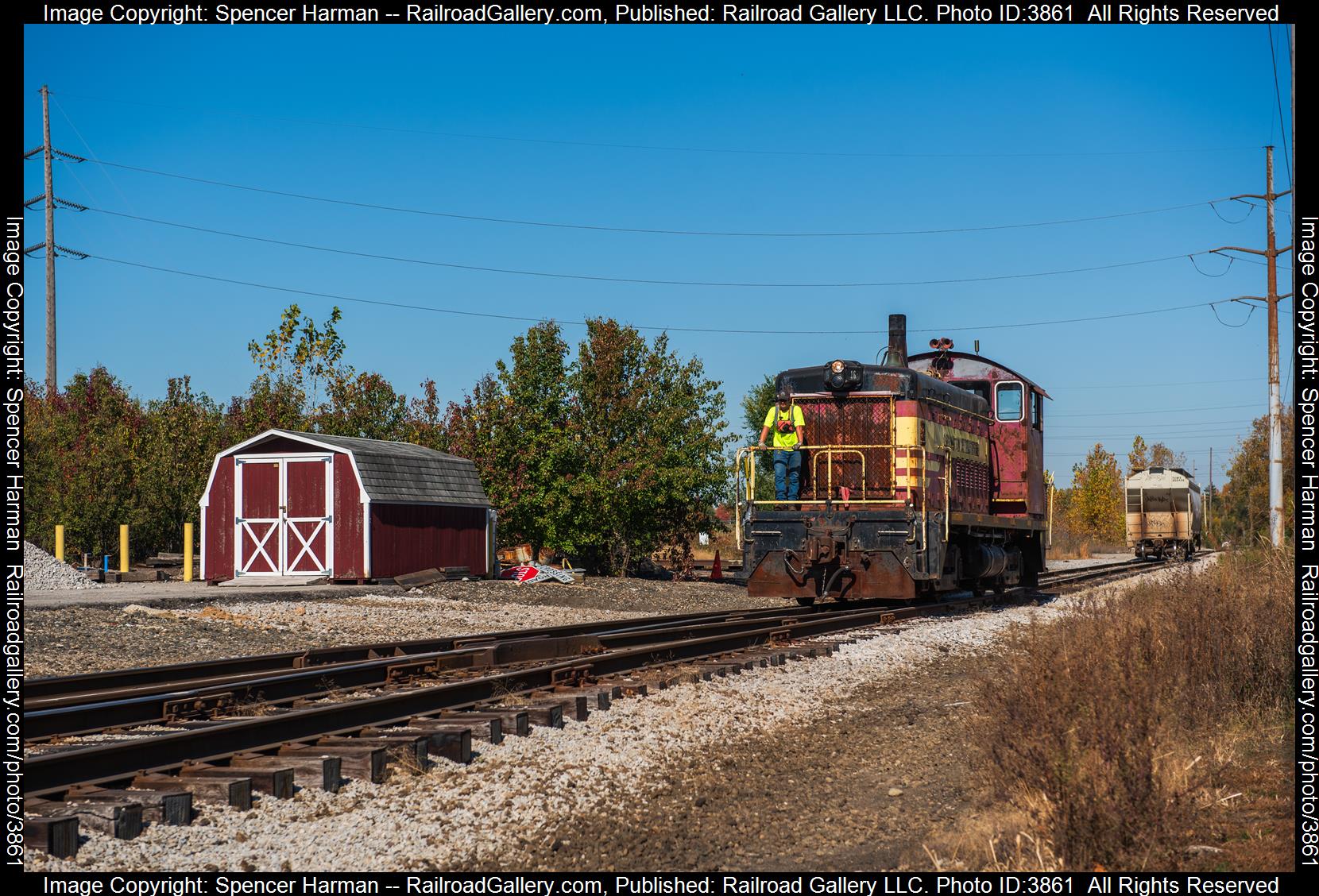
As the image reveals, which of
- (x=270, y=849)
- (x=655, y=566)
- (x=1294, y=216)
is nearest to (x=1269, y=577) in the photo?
(x=1294, y=216)

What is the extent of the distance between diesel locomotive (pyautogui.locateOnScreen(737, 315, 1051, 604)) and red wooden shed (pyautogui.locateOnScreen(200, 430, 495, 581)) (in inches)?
409

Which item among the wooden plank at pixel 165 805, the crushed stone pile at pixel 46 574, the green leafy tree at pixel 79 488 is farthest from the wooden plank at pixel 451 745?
the green leafy tree at pixel 79 488

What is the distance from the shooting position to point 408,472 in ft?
85.2

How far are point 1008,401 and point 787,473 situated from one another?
572 cm

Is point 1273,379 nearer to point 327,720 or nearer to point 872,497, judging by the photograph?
point 872,497

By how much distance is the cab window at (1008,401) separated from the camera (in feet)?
65.6

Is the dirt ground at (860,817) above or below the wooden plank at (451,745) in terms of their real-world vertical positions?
below

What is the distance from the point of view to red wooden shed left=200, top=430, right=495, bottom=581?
79.8 ft

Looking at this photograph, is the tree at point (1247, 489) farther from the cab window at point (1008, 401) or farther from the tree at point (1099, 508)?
the cab window at point (1008, 401)

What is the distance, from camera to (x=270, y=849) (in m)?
5.23

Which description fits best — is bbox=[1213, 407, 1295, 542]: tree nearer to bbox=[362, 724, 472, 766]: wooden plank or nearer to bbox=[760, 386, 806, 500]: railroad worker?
bbox=[760, 386, 806, 500]: railroad worker

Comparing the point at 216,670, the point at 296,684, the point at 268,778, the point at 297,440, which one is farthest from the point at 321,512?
the point at 268,778

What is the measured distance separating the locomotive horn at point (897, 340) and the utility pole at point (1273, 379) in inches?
482
